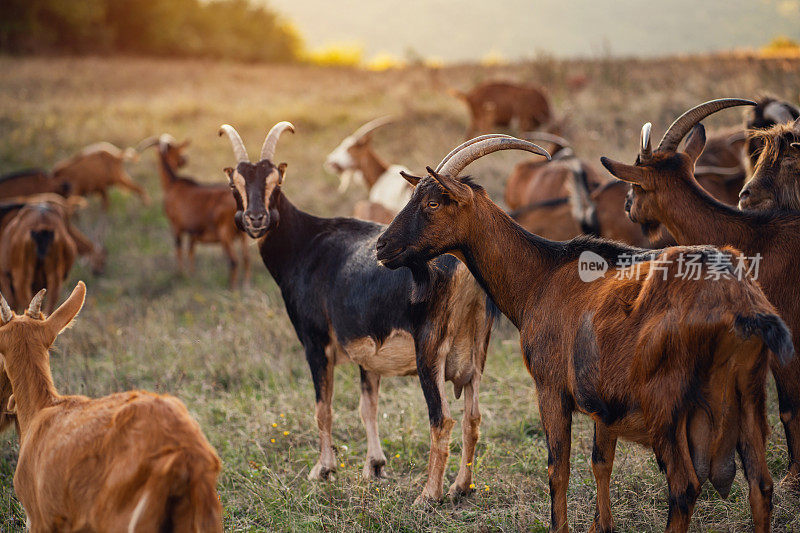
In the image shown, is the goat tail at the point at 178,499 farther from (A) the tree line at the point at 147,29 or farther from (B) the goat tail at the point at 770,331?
(A) the tree line at the point at 147,29

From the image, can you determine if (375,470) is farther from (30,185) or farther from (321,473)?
(30,185)

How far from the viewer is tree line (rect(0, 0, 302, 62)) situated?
33.5 metres

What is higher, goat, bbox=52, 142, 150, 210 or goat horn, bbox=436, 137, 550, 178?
goat horn, bbox=436, 137, 550, 178

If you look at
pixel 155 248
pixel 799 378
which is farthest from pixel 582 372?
pixel 155 248

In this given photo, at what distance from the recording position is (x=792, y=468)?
458 centimetres

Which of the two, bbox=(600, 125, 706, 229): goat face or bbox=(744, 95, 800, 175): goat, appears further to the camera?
bbox=(744, 95, 800, 175): goat

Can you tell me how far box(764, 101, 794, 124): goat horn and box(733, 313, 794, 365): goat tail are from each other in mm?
4840

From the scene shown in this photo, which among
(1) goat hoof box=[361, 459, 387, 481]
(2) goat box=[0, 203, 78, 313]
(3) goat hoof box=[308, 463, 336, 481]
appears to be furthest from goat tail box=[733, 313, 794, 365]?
(2) goat box=[0, 203, 78, 313]

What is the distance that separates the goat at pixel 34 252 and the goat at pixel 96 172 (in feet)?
19.9

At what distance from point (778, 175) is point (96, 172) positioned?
13.6 metres

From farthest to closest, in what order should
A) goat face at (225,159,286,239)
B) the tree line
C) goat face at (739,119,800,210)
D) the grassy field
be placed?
the tree line, goat face at (225,159,286,239), goat face at (739,119,800,210), the grassy field

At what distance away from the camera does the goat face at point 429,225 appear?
4227 millimetres

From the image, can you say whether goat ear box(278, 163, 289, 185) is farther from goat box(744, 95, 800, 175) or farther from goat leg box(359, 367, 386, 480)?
goat box(744, 95, 800, 175)

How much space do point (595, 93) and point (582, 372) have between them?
55.6 feet
